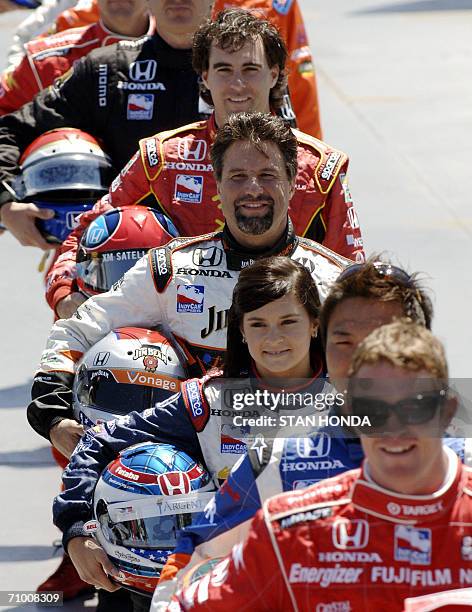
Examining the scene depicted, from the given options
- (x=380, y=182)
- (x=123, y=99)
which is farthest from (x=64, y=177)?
(x=380, y=182)

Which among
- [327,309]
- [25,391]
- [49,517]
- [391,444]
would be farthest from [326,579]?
[25,391]

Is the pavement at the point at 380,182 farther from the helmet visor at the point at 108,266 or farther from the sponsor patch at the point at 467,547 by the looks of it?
the sponsor patch at the point at 467,547

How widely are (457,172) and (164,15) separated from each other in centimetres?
534

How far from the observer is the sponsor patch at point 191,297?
4.37 meters

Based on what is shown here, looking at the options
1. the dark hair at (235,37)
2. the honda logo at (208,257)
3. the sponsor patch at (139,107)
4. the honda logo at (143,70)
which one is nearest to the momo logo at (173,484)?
the honda logo at (208,257)

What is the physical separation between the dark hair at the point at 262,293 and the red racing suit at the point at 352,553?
1.16 metres

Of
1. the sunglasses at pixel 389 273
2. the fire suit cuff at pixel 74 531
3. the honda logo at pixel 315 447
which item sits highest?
the sunglasses at pixel 389 273

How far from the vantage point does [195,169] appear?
506 cm

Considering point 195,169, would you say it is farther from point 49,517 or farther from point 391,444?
point 391,444

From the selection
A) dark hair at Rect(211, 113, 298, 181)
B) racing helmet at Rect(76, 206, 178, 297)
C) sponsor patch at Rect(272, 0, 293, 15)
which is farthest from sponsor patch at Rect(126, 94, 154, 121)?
sponsor patch at Rect(272, 0, 293, 15)

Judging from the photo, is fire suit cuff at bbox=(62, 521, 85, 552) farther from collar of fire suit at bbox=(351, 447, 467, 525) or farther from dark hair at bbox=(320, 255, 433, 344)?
collar of fire suit at bbox=(351, 447, 467, 525)

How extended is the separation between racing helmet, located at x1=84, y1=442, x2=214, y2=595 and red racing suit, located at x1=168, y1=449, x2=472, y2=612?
101cm

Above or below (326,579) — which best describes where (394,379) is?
above

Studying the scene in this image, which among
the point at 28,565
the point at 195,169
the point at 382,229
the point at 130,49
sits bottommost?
the point at 28,565
